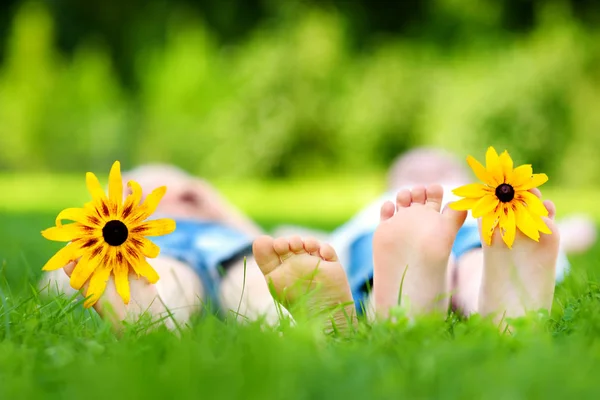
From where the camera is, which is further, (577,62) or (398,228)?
(577,62)

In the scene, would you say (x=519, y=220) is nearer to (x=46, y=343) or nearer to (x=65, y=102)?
(x=46, y=343)

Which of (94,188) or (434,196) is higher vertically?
(94,188)

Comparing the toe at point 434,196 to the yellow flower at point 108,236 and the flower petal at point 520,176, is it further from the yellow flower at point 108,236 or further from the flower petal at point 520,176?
the yellow flower at point 108,236

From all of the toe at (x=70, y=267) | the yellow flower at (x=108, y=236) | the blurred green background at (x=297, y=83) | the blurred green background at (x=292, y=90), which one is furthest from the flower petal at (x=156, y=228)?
the blurred green background at (x=297, y=83)

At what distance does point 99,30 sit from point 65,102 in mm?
1844

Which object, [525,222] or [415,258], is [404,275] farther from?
[525,222]

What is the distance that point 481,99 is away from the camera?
850 cm

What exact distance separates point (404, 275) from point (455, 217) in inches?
5.7

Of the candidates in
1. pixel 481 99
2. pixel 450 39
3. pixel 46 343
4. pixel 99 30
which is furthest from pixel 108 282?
pixel 99 30

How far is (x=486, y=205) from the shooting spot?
3.64 ft

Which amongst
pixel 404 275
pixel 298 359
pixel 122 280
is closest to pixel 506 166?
pixel 404 275

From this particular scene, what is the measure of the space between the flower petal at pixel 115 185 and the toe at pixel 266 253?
23cm

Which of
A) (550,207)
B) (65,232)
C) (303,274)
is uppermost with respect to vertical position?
(65,232)

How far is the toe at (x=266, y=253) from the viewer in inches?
44.7
